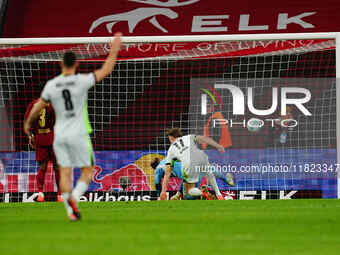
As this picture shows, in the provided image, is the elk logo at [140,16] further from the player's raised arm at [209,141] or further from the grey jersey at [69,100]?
the grey jersey at [69,100]

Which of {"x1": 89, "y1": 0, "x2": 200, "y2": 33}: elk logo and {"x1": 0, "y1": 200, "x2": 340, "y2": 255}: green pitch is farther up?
{"x1": 89, "y1": 0, "x2": 200, "y2": 33}: elk logo

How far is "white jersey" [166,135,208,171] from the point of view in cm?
1380

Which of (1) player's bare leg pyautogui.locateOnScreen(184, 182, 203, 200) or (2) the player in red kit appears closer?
(2) the player in red kit

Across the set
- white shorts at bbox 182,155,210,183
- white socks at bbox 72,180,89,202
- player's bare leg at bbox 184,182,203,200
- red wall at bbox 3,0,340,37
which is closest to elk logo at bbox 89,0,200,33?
red wall at bbox 3,0,340,37

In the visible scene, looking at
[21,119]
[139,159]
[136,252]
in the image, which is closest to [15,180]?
[21,119]

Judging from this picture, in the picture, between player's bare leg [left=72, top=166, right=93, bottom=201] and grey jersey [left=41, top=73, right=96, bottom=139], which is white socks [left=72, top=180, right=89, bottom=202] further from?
grey jersey [left=41, top=73, right=96, bottom=139]

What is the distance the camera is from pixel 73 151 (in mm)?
7453

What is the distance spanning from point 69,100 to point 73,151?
0.51 meters

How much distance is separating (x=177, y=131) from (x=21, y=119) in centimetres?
314

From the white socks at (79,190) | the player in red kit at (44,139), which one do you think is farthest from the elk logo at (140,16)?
the white socks at (79,190)

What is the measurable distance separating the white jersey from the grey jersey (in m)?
6.43

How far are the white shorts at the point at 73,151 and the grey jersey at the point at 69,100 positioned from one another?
0.19 ft

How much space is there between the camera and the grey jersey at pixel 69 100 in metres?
7.36

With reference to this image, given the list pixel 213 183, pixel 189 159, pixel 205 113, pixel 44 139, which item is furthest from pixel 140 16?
pixel 44 139
